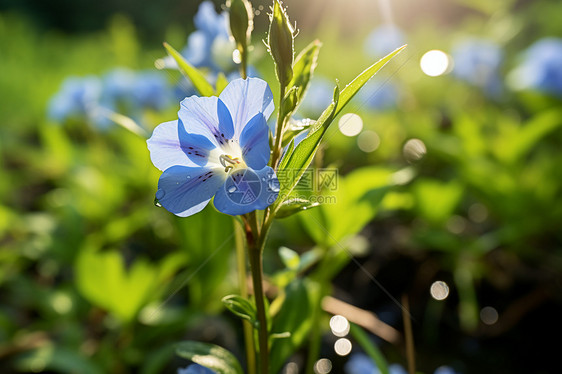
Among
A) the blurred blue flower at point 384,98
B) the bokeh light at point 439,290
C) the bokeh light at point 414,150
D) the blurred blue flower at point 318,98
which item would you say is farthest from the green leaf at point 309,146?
the blurred blue flower at point 384,98

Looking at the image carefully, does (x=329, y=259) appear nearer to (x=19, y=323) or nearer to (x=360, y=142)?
(x=19, y=323)

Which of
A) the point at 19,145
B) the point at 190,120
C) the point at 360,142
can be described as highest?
the point at 19,145

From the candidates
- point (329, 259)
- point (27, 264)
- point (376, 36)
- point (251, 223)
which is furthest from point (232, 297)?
point (376, 36)

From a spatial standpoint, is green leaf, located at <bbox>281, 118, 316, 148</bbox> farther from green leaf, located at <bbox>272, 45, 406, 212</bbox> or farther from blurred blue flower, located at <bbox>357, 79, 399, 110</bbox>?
blurred blue flower, located at <bbox>357, 79, 399, 110</bbox>

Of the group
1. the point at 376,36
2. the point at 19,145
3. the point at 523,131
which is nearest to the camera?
the point at 523,131

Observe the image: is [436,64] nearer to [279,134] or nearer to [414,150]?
[414,150]

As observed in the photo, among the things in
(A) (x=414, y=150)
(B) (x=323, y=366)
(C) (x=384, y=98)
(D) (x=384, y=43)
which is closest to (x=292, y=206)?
(B) (x=323, y=366)

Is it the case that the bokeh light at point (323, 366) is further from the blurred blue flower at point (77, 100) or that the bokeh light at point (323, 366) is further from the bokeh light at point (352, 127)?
the blurred blue flower at point (77, 100)
